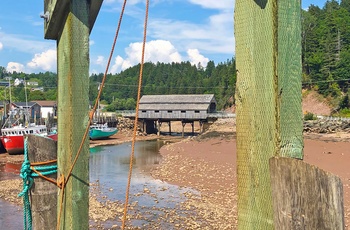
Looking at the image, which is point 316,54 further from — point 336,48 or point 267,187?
point 267,187

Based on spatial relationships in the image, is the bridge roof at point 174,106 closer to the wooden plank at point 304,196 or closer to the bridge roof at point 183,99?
the bridge roof at point 183,99

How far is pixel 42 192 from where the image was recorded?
3158mm

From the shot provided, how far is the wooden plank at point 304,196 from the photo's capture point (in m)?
1.20

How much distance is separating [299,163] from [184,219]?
12105 millimetres

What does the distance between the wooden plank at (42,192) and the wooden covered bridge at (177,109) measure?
2192 inches

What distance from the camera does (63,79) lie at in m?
2.86

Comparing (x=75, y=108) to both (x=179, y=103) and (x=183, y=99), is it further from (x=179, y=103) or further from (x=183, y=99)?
(x=183, y=99)

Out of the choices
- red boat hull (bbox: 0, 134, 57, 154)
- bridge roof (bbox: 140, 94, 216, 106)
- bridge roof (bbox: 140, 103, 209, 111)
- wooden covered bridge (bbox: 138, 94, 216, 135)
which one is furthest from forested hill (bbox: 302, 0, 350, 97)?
red boat hull (bbox: 0, 134, 57, 154)

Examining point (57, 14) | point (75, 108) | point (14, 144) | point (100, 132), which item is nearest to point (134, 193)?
point (75, 108)

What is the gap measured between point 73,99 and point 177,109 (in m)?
58.4

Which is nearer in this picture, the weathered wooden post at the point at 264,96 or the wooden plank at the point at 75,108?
the weathered wooden post at the point at 264,96

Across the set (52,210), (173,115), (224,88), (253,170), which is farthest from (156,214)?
(224,88)

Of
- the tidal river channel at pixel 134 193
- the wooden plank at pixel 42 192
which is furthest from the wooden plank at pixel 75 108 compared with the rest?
the tidal river channel at pixel 134 193

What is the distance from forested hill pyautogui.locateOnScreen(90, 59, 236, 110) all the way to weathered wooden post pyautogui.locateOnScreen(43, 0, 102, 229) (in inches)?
3128
